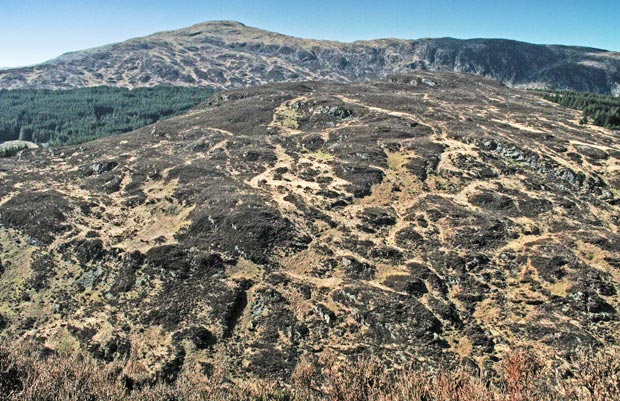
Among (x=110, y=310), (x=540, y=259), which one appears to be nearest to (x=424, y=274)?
(x=540, y=259)

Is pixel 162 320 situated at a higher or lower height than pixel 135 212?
lower

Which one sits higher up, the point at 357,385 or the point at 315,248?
the point at 357,385

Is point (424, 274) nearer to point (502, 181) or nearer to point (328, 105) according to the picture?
point (502, 181)

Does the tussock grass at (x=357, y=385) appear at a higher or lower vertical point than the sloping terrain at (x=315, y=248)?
higher

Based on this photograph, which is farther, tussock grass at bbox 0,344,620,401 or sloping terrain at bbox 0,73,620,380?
sloping terrain at bbox 0,73,620,380

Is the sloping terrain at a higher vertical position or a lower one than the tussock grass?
lower

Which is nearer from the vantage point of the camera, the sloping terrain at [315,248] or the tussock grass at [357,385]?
the tussock grass at [357,385]

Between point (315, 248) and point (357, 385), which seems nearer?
point (357, 385)

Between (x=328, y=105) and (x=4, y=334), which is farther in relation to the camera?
(x=328, y=105)
